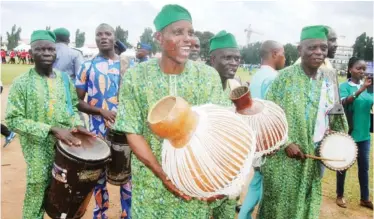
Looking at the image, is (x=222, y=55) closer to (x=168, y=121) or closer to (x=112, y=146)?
(x=112, y=146)

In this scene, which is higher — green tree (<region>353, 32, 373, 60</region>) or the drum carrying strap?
green tree (<region>353, 32, 373, 60</region>)

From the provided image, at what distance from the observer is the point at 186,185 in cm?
185

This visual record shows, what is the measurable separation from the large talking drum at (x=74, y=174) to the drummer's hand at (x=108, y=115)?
52cm

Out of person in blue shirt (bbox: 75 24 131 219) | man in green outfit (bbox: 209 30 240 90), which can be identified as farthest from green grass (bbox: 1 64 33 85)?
man in green outfit (bbox: 209 30 240 90)

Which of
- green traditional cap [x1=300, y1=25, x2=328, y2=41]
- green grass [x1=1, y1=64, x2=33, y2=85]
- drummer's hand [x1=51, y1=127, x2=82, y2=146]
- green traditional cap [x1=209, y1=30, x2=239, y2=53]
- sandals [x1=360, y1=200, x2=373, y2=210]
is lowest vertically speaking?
sandals [x1=360, y1=200, x2=373, y2=210]

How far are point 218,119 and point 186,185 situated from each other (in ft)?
1.19

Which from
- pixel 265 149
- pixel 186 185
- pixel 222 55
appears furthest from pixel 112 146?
pixel 186 185

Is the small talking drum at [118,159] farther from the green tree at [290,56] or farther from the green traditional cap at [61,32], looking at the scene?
the green tree at [290,56]

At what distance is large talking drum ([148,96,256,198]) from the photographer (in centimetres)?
174

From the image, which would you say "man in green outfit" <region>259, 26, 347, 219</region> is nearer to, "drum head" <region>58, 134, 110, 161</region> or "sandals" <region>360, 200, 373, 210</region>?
"drum head" <region>58, 134, 110, 161</region>

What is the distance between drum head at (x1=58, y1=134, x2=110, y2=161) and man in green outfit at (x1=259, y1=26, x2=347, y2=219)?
1538 millimetres

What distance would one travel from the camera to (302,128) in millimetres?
3285

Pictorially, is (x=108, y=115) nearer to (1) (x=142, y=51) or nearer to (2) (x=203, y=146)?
(2) (x=203, y=146)

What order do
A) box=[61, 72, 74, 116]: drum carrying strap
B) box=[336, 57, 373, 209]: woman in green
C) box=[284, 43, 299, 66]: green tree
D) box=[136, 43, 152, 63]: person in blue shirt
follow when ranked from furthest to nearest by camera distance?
box=[284, 43, 299, 66]: green tree < box=[136, 43, 152, 63]: person in blue shirt < box=[336, 57, 373, 209]: woman in green < box=[61, 72, 74, 116]: drum carrying strap
